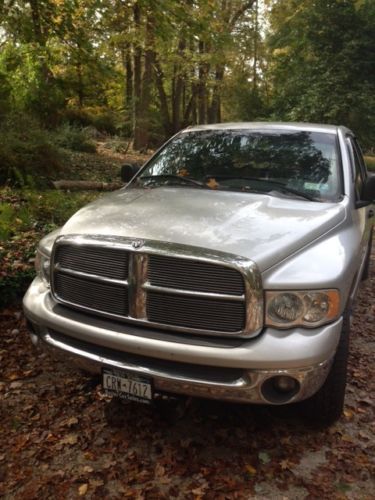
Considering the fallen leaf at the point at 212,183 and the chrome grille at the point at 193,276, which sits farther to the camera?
the fallen leaf at the point at 212,183

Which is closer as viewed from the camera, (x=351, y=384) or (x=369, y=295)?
(x=351, y=384)

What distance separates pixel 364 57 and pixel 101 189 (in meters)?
14.6

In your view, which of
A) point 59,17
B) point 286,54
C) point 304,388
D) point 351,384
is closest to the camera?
point 304,388

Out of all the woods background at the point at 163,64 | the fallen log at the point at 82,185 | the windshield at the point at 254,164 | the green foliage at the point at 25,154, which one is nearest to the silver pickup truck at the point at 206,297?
Answer: the windshield at the point at 254,164

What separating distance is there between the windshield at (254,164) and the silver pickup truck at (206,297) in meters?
0.27

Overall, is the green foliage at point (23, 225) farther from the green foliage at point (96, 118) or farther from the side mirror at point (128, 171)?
the green foliage at point (96, 118)

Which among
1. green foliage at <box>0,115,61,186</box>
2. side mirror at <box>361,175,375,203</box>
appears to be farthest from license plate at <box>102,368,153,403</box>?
green foliage at <box>0,115,61,186</box>

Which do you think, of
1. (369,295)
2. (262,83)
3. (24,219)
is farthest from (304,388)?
(262,83)

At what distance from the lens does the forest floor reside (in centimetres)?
254

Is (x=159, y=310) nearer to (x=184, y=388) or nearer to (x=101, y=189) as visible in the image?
(x=184, y=388)

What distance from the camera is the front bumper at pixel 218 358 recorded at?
2.36 meters

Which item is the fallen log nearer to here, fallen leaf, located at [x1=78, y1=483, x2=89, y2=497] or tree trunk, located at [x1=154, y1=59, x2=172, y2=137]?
fallen leaf, located at [x1=78, y1=483, x2=89, y2=497]

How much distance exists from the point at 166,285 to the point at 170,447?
3.69 feet

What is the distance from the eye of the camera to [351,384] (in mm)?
3648
